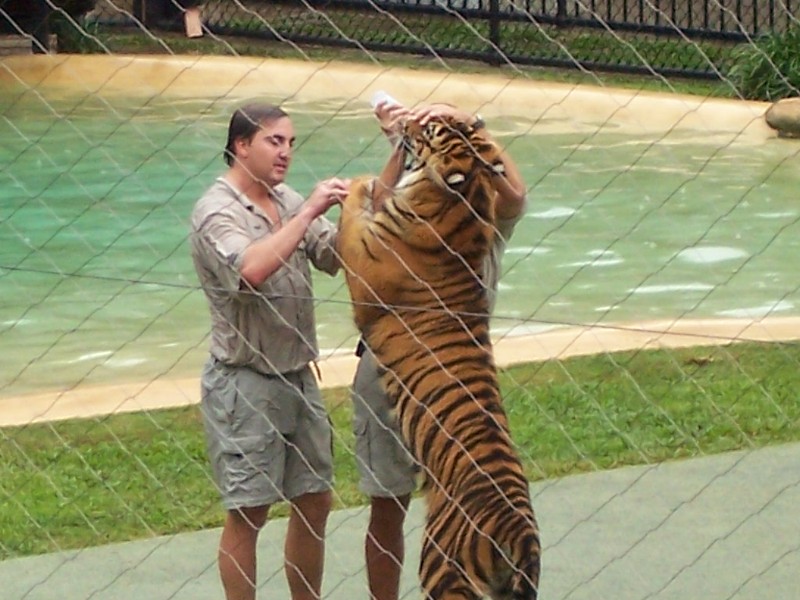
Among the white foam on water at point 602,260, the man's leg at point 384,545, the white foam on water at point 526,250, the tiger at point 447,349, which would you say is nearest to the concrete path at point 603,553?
the man's leg at point 384,545

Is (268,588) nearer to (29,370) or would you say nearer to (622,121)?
(29,370)

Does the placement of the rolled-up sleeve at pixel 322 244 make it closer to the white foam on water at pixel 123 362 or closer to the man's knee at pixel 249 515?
the man's knee at pixel 249 515

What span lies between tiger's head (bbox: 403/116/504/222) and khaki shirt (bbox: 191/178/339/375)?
29 cm

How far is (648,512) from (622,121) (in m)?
7.04

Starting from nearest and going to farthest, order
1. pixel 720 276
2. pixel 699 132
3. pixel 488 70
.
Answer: pixel 720 276 → pixel 699 132 → pixel 488 70

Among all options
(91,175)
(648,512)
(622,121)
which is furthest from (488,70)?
(648,512)

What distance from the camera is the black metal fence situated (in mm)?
13797

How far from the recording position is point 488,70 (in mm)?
14594

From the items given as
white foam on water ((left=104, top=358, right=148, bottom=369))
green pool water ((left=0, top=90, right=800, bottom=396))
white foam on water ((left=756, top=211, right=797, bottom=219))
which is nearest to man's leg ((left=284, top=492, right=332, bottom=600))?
green pool water ((left=0, top=90, right=800, bottom=396))

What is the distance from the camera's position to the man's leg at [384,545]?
13.9ft

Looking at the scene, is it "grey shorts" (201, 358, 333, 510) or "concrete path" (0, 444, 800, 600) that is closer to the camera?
"grey shorts" (201, 358, 333, 510)

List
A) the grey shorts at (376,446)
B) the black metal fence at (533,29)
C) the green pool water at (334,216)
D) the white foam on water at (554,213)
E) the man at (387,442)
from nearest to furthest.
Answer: the man at (387,442), the grey shorts at (376,446), the green pool water at (334,216), the white foam on water at (554,213), the black metal fence at (533,29)

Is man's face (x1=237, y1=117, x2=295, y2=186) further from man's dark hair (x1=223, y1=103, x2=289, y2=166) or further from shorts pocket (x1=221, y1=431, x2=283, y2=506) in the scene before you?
shorts pocket (x1=221, y1=431, x2=283, y2=506)

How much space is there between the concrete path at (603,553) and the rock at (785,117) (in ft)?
21.8
